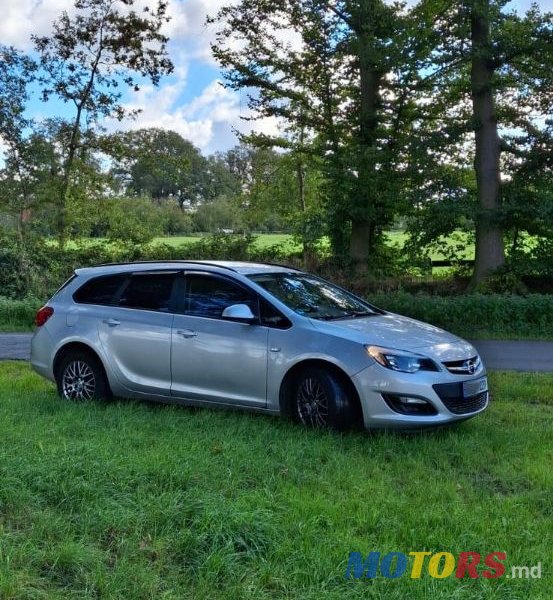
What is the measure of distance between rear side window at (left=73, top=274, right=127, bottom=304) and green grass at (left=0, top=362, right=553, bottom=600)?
5.98 ft

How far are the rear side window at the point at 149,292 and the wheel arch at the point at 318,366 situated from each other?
170cm

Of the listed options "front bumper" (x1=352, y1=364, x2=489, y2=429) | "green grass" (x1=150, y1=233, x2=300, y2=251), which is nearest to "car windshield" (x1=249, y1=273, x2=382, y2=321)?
"front bumper" (x1=352, y1=364, x2=489, y2=429)

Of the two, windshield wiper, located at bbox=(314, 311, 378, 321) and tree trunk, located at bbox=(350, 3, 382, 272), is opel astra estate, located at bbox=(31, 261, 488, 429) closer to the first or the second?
windshield wiper, located at bbox=(314, 311, 378, 321)

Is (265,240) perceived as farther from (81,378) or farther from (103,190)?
(81,378)

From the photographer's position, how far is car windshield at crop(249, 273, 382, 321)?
21.5ft

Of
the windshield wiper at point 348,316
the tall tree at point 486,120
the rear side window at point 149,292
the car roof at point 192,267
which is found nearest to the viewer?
the windshield wiper at point 348,316

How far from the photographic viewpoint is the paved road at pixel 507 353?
32.6ft

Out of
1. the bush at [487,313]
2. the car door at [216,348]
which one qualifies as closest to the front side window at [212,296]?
the car door at [216,348]

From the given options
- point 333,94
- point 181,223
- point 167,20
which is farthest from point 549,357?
point 181,223

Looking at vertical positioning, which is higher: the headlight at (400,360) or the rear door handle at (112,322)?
the rear door handle at (112,322)

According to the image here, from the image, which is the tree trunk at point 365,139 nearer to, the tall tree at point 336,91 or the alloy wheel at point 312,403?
the tall tree at point 336,91

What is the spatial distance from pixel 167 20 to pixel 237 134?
4673 mm

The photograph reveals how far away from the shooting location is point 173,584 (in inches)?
121

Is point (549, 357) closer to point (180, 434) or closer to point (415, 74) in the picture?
point (180, 434)
